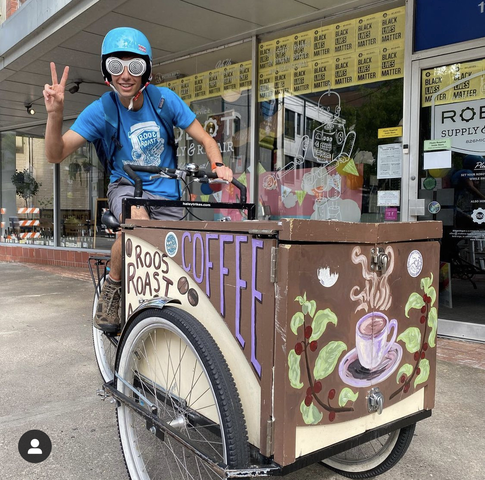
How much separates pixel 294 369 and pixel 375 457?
0.96m

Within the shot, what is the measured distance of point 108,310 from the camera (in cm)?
254

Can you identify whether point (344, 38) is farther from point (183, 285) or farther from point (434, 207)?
point (183, 285)

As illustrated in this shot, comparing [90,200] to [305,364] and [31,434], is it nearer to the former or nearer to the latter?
[31,434]

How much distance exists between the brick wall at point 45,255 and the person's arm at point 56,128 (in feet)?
21.1

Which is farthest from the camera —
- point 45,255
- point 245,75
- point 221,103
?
point 45,255

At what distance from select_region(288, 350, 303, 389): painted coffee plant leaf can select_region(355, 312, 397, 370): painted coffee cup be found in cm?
28

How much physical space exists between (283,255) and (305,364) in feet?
1.19

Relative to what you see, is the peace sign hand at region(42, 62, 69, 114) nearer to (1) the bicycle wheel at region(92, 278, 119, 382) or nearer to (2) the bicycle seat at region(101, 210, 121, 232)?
(2) the bicycle seat at region(101, 210, 121, 232)

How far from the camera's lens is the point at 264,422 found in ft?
4.77

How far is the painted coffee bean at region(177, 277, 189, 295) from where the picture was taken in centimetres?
179

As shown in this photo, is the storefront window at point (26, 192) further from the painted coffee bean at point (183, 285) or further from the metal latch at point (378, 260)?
the metal latch at point (378, 260)

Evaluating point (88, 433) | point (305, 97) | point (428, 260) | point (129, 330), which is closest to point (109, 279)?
point (129, 330)

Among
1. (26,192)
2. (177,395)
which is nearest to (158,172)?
(177,395)

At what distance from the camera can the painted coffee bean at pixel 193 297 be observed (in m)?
1.74
